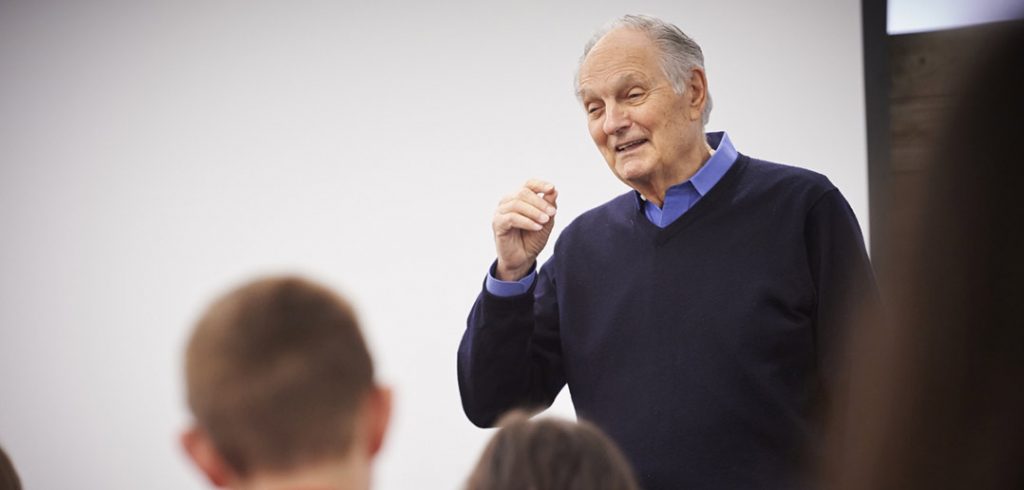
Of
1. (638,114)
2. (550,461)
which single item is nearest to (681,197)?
(638,114)

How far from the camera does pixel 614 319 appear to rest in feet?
5.32

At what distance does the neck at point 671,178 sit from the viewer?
66.5 inches

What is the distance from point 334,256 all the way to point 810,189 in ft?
6.98

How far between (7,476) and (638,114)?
3.46ft

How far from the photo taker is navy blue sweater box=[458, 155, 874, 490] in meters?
1.49

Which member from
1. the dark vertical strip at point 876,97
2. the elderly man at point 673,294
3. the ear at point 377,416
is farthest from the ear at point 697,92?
the dark vertical strip at point 876,97

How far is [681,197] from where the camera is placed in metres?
1.67

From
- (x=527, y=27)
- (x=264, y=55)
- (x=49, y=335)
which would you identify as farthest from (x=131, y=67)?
(x=527, y=27)

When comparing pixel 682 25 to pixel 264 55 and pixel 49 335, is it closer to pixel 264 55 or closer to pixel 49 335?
pixel 264 55

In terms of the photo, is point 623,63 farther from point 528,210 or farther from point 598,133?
point 528,210

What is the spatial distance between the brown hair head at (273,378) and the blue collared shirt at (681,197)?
2.30ft

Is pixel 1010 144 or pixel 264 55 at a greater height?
pixel 264 55

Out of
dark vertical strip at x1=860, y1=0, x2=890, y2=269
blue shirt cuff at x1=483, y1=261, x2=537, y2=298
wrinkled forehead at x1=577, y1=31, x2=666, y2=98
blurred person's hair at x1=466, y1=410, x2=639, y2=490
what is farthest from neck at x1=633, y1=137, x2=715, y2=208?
dark vertical strip at x1=860, y1=0, x2=890, y2=269

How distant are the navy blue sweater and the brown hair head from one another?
0.71 m
